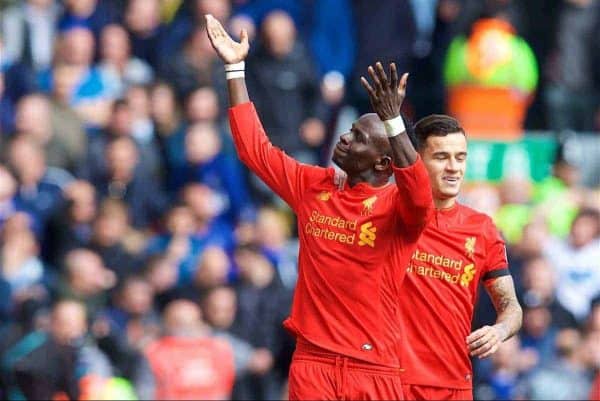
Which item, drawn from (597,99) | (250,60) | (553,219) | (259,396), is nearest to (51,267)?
(259,396)

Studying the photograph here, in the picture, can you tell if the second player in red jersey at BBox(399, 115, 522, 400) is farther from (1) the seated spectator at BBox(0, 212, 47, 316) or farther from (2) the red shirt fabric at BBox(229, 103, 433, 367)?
(1) the seated spectator at BBox(0, 212, 47, 316)

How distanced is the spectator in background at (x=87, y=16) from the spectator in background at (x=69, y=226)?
76.6 inches

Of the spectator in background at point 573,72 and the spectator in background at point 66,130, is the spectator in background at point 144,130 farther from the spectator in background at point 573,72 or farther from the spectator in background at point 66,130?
the spectator in background at point 573,72

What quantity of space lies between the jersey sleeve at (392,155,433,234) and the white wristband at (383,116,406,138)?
6.2 inches

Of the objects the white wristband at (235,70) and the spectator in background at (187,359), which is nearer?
the white wristband at (235,70)

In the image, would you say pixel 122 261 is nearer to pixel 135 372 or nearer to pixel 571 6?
pixel 135 372

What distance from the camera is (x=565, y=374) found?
14.8 meters

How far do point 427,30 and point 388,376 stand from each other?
873cm

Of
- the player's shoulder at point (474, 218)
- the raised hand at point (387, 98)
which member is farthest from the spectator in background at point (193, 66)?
the raised hand at point (387, 98)

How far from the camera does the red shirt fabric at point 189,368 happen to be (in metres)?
13.7

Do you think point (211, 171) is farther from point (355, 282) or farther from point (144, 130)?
point (355, 282)

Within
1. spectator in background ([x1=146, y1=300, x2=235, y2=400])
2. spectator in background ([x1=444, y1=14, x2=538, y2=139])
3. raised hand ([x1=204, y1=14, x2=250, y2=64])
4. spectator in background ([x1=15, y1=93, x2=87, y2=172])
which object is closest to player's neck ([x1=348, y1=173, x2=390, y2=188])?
raised hand ([x1=204, y1=14, x2=250, y2=64])

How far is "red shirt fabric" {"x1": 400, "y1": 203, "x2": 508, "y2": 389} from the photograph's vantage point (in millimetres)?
9766

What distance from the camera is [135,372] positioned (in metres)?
13.7
